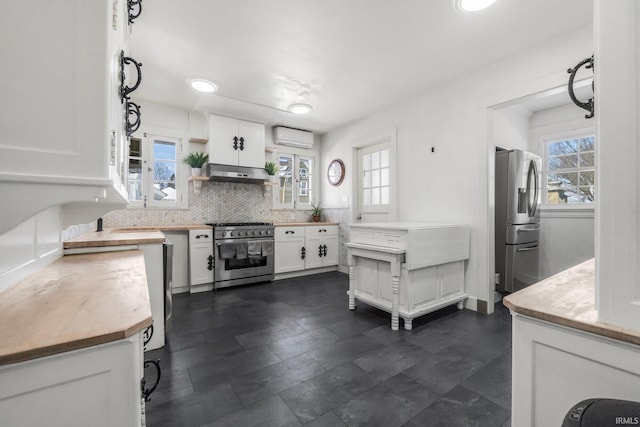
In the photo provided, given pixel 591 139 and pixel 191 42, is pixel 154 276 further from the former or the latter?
pixel 591 139

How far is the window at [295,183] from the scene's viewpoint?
4918 mm

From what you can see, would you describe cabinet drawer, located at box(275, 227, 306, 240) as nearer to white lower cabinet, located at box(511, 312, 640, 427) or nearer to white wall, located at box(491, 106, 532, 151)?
white wall, located at box(491, 106, 532, 151)

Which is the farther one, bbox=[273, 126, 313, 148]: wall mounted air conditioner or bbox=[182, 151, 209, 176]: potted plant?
bbox=[273, 126, 313, 148]: wall mounted air conditioner

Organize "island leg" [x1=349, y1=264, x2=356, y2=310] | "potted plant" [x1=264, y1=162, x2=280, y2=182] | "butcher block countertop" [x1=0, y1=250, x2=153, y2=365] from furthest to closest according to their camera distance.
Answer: "potted plant" [x1=264, y1=162, x2=280, y2=182]
"island leg" [x1=349, y1=264, x2=356, y2=310]
"butcher block countertop" [x1=0, y1=250, x2=153, y2=365]

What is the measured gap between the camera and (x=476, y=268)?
290 centimetres

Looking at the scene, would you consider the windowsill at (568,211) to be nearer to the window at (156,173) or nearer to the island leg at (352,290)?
the island leg at (352,290)

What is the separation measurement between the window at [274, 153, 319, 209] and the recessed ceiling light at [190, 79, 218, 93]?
1.79m

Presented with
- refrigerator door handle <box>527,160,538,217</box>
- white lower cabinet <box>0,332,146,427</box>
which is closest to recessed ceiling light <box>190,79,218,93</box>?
white lower cabinet <box>0,332,146,427</box>

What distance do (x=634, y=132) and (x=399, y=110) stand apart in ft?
10.7

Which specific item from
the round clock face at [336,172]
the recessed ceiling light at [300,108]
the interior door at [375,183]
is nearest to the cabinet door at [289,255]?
the interior door at [375,183]

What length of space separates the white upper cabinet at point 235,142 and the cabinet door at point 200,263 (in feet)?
4.02

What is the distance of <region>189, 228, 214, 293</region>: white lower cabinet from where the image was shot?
11.8 ft

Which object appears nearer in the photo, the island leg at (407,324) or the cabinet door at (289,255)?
the island leg at (407,324)

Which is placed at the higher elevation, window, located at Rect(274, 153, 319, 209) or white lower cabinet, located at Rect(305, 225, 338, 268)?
window, located at Rect(274, 153, 319, 209)
